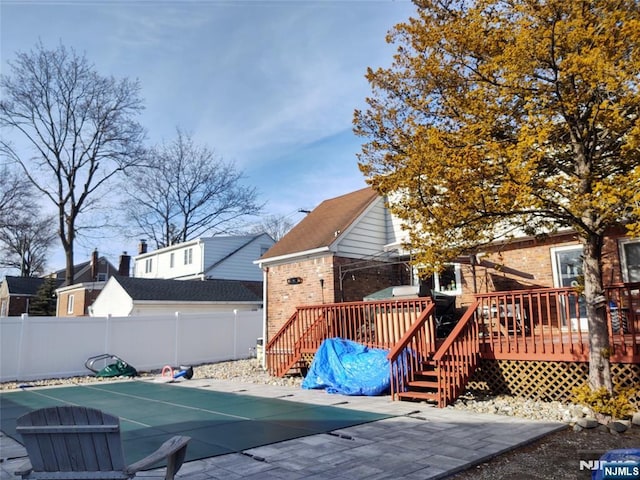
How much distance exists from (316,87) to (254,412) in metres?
9.01

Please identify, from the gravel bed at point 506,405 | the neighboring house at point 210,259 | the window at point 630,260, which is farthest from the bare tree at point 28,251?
the window at point 630,260

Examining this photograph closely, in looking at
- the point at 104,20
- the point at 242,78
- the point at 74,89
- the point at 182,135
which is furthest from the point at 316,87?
the point at 182,135

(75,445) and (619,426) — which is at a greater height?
(75,445)

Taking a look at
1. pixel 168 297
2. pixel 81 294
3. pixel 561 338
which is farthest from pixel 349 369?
pixel 81 294

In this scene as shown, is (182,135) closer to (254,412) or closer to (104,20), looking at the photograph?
(104,20)

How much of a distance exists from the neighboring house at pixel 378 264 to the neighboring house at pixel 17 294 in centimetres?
2877

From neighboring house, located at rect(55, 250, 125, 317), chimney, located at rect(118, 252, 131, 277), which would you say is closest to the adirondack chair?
neighboring house, located at rect(55, 250, 125, 317)

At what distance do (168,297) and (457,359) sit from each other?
684 inches

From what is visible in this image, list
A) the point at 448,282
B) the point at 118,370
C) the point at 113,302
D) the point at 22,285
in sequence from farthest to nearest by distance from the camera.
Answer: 1. the point at 22,285
2. the point at 113,302
3. the point at 118,370
4. the point at 448,282

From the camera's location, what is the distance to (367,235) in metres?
14.2

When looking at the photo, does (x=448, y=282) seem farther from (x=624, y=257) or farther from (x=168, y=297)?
(x=168, y=297)

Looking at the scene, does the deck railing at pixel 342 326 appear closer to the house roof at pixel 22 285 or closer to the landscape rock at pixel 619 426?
the landscape rock at pixel 619 426

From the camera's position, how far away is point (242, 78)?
1428cm

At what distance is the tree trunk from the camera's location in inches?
254
